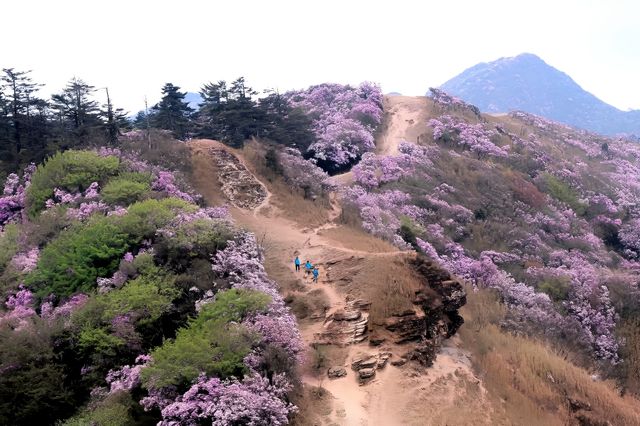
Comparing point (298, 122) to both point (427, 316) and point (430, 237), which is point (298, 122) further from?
point (427, 316)

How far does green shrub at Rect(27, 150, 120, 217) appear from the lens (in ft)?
79.0

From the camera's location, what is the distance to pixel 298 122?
145ft

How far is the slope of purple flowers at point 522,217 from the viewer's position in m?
25.9

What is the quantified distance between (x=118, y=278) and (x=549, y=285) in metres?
23.6

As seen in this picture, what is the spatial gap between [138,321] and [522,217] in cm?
3187

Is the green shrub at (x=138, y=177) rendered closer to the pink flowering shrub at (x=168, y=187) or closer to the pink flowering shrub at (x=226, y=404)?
the pink flowering shrub at (x=168, y=187)

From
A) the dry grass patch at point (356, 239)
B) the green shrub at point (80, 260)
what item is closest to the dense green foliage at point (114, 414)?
the green shrub at point (80, 260)

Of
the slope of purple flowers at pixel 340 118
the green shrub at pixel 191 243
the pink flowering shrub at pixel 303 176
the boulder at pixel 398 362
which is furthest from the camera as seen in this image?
the slope of purple flowers at pixel 340 118

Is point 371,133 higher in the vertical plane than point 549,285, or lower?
higher

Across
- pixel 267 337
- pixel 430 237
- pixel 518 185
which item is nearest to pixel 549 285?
pixel 430 237

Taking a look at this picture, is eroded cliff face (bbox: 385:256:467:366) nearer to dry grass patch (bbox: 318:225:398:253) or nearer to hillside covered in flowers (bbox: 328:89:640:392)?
dry grass patch (bbox: 318:225:398:253)

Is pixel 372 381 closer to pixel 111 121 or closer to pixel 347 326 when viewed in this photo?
pixel 347 326

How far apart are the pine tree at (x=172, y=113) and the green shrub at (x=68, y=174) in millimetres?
12658

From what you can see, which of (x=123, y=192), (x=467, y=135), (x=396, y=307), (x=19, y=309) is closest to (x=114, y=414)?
(x=19, y=309)
